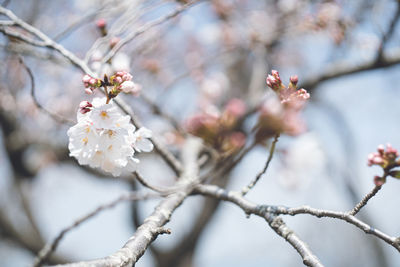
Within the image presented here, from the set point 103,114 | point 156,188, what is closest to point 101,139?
point 103,114

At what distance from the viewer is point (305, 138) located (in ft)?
9.08

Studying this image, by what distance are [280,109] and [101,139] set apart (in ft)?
1.79

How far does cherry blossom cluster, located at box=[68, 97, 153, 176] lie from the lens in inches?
36.7

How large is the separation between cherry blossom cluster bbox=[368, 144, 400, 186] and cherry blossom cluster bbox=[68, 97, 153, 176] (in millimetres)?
670

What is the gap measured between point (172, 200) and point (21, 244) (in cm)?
306

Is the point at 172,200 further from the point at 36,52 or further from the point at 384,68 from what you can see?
the point at 384,68

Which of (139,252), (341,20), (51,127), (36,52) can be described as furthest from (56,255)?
(341,20)

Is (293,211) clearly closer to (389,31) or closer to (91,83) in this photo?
(91,83)

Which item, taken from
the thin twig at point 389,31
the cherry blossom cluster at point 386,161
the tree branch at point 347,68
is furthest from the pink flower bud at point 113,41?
the tree branch at point 347,68

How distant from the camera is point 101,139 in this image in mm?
974

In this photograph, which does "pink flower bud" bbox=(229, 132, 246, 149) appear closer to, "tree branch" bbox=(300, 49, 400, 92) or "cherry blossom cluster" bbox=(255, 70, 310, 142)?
"cherry blossom cluster" bbox=(255, 70, 310, 142)

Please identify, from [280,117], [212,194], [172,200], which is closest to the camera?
[280,117]

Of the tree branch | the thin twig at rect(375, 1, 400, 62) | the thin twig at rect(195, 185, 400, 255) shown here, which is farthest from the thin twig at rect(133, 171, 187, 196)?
the tree branch

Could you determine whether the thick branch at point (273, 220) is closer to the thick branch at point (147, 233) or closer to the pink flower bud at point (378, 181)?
the thick branch at point (147, 233)
